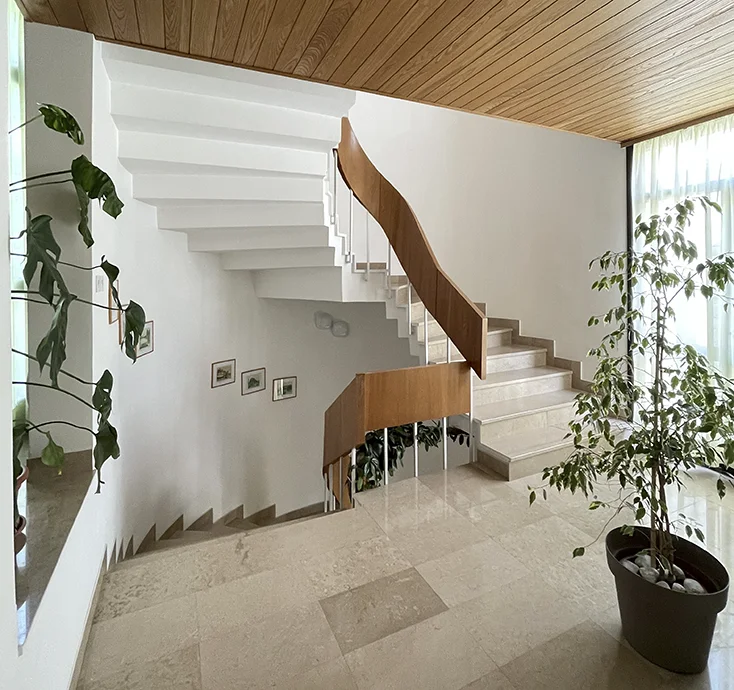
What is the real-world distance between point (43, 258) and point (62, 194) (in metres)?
0.64

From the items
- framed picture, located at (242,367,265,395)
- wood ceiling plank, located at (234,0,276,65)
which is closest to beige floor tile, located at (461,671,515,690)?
wood ceiling plank, located at (234,0,276,65)

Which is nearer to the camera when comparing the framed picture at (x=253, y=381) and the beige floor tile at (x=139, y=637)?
the beige floor tile at (x=139, y=637)

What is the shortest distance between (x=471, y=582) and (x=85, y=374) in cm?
193

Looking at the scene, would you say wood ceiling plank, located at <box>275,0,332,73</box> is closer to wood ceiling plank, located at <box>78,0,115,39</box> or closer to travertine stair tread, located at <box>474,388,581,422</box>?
wood ceiling plank, located at <box>78,0,115,39</box>

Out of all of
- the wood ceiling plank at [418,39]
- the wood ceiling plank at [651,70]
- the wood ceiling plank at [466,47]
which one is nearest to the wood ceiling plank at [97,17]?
the wood ceiling plank at [418,39]

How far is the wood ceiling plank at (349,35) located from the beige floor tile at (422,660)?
8.09 ft

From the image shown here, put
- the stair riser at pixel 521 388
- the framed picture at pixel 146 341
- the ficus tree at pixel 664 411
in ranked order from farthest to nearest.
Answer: the stair riser at pixel 521 388 < the framed picture at pixel 146 341 < the ficus tree at pixel 664 411

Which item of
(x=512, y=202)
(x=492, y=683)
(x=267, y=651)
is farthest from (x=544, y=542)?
(x=512, y=202)

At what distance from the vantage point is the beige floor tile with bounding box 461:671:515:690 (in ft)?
4.99

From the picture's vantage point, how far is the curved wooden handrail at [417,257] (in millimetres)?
3035

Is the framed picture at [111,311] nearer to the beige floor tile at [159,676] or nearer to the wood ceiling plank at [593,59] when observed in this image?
the beige floor tile at [159,676]

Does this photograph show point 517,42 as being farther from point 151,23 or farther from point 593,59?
point 151,23

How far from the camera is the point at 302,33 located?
1946mm

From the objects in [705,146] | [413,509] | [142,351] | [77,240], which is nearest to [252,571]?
[413,509]
